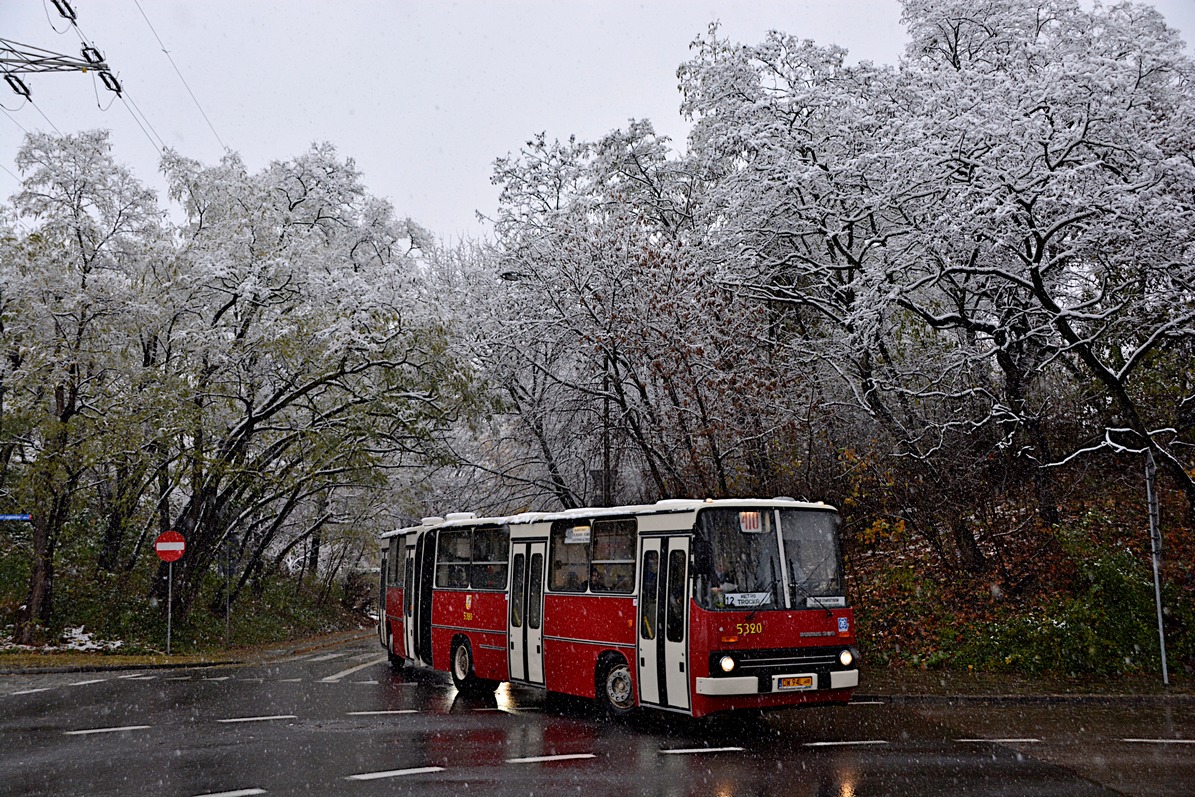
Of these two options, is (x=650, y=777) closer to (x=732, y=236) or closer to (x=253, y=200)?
(x=732, y=236)

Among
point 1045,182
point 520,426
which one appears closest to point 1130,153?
point 1045,182

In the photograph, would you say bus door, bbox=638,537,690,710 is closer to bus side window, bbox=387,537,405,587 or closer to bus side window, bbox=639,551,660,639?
bus side window, bbox=639,551,660,639

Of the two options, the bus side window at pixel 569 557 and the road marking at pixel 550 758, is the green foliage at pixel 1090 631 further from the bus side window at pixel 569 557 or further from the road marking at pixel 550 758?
the road marking at pixel 550 758

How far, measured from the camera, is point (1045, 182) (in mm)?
16562

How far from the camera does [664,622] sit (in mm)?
12617

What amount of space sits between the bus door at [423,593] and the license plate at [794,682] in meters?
8.84

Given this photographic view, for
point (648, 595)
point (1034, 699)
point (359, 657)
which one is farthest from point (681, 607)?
point (359, 657)

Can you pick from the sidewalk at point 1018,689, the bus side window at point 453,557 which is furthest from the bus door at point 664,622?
the bus side window at point 453,557

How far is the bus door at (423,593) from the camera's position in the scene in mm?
19266

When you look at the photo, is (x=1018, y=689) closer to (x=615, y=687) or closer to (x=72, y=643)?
(x=615, y=687)

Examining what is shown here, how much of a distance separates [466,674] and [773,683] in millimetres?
7150

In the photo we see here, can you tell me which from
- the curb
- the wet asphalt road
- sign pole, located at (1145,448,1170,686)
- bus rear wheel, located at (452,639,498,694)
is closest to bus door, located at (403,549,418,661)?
bus rear wheel, located at (452,639,498,694)

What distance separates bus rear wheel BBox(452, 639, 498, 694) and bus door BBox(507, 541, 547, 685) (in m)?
1.58

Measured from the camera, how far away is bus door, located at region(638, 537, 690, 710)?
12.3 metres
